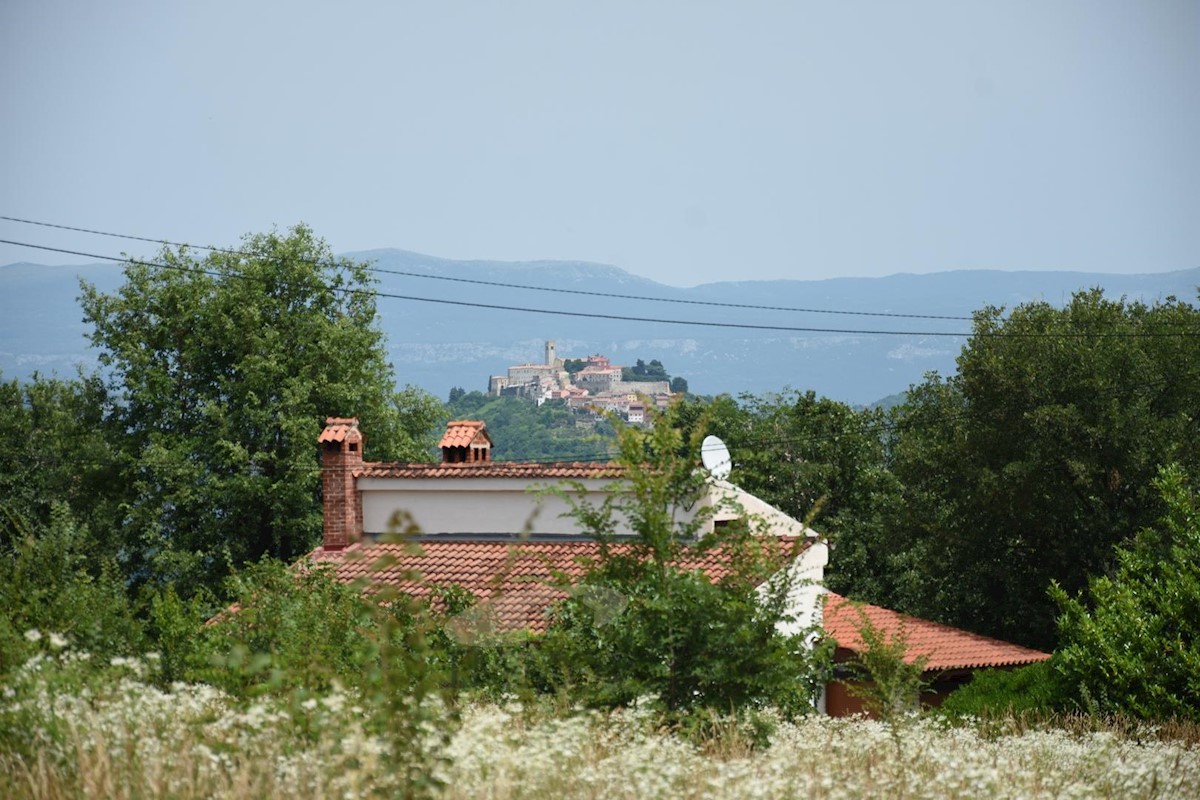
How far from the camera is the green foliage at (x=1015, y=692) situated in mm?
17766

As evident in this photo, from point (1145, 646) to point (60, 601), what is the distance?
38.8 feet

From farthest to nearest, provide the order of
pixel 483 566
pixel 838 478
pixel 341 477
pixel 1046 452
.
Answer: pixel 838 478
pixel 1046 452
pixel 341 477
pixel 483 566

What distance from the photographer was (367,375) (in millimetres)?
43094

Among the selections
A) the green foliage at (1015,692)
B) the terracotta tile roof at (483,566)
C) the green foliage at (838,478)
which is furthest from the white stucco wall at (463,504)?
the green foliage at (838,478)

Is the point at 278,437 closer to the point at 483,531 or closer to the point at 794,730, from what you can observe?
the point at 483,531

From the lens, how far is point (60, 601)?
9828 millimetres

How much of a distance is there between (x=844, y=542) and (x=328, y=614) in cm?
3585

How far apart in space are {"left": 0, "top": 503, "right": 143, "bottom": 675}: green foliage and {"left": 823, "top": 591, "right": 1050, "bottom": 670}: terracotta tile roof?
1767 centimetres

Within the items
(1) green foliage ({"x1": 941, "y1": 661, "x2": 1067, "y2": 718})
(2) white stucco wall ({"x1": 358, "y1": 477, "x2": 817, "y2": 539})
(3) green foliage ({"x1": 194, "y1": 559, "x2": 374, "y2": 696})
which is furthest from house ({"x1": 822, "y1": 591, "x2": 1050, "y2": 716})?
(3) green foliage ({"x1": 194, "y1": 559, "x2": 374, "y2": 696})

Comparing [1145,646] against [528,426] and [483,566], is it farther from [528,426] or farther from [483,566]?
[528,426]

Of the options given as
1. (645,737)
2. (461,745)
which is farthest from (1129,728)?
(461,745)

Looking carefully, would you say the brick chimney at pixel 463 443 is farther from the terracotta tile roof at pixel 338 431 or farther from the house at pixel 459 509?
the terracotta tile roof at pixel 338 431

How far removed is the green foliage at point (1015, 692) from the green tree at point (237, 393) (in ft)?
77.8

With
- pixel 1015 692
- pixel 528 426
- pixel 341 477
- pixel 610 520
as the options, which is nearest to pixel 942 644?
pixel 1015 692
